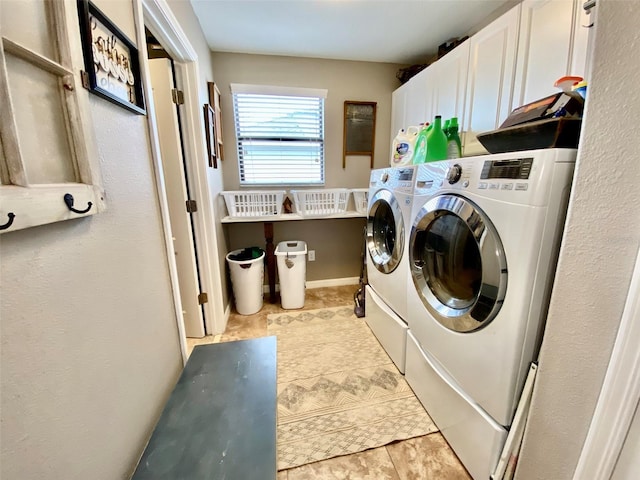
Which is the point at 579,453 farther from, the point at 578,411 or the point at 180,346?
the point at 180,346

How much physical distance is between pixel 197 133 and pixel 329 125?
4.32 ft

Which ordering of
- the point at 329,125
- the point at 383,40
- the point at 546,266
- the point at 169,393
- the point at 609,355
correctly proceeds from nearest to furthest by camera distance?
the point at 609,355
the point at 546,266
the point at 169,393
the point at 383,40
the point at 329,125

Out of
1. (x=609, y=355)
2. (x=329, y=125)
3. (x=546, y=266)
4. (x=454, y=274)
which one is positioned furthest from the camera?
(x=329, y=125)

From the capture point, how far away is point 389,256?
1721mm

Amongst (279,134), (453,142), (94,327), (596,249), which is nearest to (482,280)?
(596,249)

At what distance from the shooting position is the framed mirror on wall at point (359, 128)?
102 inches

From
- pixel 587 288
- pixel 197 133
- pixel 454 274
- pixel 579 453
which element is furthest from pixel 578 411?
pixel 197 133

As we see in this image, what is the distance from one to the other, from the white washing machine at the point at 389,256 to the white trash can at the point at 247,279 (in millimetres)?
962

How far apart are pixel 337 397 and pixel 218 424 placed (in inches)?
31.4

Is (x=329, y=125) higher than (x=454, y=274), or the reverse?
(x=329, y=125)

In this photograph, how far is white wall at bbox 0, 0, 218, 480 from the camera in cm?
46

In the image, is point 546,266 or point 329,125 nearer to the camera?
point 546,266

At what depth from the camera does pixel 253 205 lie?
2361mm

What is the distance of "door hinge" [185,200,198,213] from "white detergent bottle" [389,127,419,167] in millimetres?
1423
